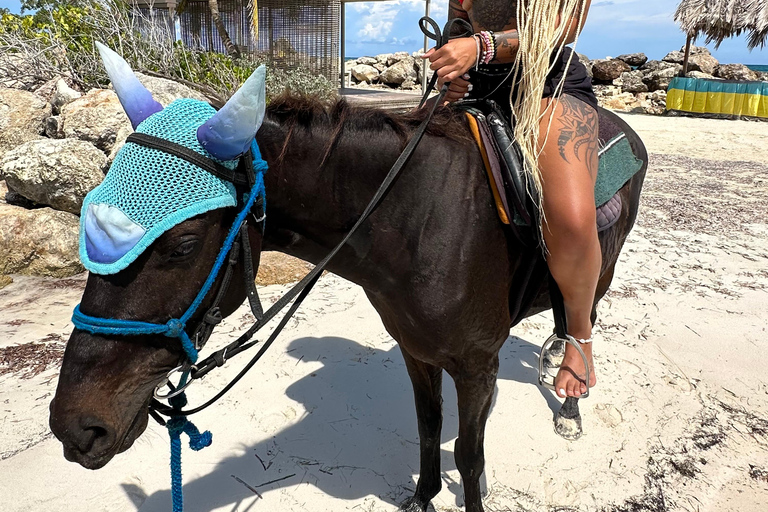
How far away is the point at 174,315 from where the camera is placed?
1469 mm

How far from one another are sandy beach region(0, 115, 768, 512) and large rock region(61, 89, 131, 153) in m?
2.21

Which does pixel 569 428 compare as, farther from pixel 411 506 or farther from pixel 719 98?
pixel 719 98

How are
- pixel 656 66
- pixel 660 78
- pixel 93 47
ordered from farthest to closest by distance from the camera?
pixel 656 66, pixel 660 78, pixel 93 47

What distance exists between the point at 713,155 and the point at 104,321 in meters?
14.1

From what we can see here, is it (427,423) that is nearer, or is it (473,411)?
(473,411)

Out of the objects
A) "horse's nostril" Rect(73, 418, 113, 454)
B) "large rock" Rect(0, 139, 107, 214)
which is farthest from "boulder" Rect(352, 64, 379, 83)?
"horse's nostril" Rect(73, 418, 113, 454)

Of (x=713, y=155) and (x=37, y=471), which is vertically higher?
(x=713, y=155)

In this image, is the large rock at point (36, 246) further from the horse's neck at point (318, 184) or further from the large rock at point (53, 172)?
the horse's neck at point (318, 184)

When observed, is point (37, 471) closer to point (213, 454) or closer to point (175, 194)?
point (213, 454)

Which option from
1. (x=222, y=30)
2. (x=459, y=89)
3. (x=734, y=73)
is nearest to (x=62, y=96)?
(x=222, y=30)

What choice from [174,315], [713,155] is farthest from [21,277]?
[713,155]

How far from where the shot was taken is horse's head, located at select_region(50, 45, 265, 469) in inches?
53.1

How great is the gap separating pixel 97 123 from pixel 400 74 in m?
21.0

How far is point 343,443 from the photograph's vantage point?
124 inches
